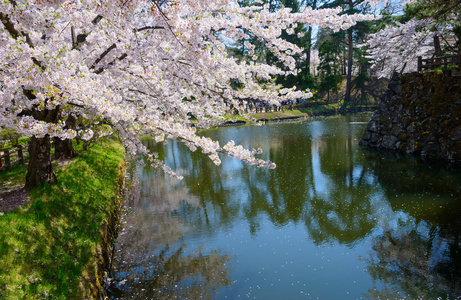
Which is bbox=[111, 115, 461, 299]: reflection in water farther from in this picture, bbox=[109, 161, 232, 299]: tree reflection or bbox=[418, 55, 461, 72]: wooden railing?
bbox=[418, 55, 461, 72]: wooden railing

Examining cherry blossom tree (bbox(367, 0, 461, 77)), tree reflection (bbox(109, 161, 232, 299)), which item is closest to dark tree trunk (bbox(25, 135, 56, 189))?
tree reflection (bbox(109, 161, 232, 299))

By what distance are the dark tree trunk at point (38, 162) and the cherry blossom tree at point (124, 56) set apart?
0.02 meters

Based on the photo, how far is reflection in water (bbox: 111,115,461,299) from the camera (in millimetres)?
5352

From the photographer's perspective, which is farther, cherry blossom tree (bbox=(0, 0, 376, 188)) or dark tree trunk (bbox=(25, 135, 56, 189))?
dark tree trunk (bbox=(25, 135, 56, 189))

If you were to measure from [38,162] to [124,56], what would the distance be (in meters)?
3.37

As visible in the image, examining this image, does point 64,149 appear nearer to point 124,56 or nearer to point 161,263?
point 124,56

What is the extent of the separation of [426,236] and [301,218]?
303 cm

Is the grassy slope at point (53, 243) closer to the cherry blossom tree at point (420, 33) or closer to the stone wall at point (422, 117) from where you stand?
the stone wall at point (422, 117)

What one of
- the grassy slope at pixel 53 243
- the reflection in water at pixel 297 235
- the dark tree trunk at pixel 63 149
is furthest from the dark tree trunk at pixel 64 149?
the grassy slope at pixel 53 243

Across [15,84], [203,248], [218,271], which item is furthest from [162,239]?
Result: [15,84]

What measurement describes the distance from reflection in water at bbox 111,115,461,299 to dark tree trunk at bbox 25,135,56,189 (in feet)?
8.05

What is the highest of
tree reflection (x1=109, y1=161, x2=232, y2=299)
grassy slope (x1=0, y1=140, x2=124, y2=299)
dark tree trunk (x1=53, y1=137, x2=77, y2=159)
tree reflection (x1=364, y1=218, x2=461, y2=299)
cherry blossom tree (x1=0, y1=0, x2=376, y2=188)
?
cherry blossom tree (x1=0, y1=0, x2=376, y2=188)

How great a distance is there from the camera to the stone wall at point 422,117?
1224 cm

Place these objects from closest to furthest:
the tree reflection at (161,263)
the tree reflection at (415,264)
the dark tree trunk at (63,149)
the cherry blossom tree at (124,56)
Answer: the cherry blossom tree at (124,56) < the tree reflection at (415,264) < the tree reflection at (161,263) < the dark tree trunk at (63,149)
